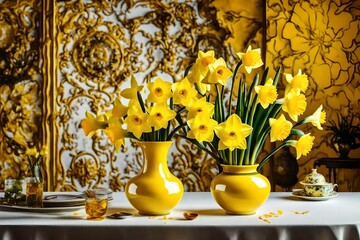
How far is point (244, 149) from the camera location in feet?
6.39

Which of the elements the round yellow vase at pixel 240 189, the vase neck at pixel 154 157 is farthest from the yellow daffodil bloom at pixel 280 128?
the vase neck at pixel 154 157

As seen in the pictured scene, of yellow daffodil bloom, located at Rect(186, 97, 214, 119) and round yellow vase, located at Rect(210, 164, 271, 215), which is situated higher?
yellow daffodil bloom, located at Rect(186, 97, 214, 119)

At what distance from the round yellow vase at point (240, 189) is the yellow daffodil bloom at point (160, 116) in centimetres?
27

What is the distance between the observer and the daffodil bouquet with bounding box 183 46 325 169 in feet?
6.15

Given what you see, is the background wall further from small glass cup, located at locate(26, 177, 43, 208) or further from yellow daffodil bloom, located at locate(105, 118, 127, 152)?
yellow daffodil bloom, located at locate(105, 118, 127, 152)

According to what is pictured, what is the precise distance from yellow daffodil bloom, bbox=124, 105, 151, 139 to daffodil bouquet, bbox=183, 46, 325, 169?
0.14m

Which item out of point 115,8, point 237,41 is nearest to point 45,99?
point 115,8

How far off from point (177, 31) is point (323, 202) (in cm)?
287

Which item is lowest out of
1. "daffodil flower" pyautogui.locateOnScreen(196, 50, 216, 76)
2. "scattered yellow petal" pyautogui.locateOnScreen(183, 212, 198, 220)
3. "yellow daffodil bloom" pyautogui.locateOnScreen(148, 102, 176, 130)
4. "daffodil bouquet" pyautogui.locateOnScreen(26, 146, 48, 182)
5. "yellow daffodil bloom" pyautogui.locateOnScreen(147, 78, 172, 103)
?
"scattered yellow petal" pyautogui.locateOnScreen(183, 212, 198, 220)

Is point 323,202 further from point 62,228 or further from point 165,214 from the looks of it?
point 62,228

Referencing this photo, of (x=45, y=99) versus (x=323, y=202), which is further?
(x=45, y=99)

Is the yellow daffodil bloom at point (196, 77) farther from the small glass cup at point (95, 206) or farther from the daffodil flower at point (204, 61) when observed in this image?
the small glass cup at point (95, 206)

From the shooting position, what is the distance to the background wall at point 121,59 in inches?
188

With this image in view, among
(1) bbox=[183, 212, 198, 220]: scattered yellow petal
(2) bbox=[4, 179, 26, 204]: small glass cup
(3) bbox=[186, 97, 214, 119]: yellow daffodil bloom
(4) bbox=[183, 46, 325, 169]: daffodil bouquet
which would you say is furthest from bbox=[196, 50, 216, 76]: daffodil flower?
(2) bbox=[4, 179, 26, 204]: small glass cup
